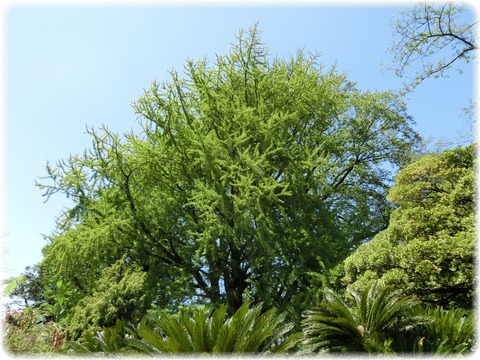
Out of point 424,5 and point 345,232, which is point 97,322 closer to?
point 345,232

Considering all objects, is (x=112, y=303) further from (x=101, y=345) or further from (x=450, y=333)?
(x=450, y=333)

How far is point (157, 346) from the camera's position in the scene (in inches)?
271

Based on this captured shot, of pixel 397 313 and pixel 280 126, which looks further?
pixel 280 126

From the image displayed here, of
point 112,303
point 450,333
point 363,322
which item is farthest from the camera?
point 112,303

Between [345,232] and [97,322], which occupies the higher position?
[345,232]

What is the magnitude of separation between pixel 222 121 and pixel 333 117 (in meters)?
6.37

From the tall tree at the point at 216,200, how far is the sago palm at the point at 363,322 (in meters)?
4.89

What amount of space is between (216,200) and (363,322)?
6.99 meters

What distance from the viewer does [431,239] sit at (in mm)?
9273

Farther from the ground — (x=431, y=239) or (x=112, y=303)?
(x=431, y=239)

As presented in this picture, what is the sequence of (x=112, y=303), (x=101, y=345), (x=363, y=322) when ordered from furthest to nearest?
(x=112, y=303)
(x=101, y=345)
(x=363, y=322)

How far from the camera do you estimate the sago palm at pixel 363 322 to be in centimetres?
854

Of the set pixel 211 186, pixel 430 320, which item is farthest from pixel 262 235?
pixel 430 320

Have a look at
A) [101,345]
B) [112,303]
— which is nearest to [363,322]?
[101,345]
